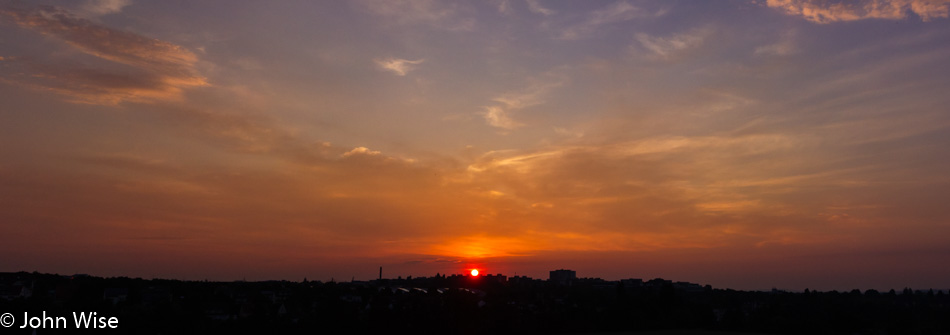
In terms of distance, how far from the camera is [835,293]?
132 metres

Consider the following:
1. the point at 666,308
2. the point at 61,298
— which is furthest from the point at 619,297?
the point at 61,298

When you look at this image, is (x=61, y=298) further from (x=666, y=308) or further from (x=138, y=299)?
(x=666, y=308)

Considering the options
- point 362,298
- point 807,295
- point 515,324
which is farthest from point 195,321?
point 807,295

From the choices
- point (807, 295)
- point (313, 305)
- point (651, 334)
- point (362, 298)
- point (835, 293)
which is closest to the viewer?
point (651, 334)

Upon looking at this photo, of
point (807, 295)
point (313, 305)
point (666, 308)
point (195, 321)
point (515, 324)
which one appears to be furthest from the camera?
point (807, 295)

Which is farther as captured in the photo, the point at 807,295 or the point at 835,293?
the point at 835,293

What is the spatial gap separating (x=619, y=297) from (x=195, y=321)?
48.4 m

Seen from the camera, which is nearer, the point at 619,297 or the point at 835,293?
the point at 619,297

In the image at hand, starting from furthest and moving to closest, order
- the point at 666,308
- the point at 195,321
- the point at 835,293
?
the point at 835,293, the point at 666,308, the point at 195,321

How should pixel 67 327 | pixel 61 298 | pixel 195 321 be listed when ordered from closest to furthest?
pixel 67 327 < pixel 195 321 < pixel 61 298

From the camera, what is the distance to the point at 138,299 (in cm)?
8400

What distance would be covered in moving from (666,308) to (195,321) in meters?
45.5

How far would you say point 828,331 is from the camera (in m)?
57.0

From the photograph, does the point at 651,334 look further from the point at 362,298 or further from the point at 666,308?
the point at 362,298
